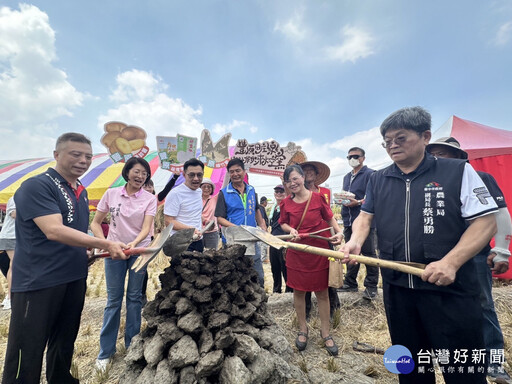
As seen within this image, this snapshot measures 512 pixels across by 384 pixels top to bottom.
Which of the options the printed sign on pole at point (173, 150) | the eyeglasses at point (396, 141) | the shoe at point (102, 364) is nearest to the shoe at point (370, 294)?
the eyeglasses at point (396, 141)

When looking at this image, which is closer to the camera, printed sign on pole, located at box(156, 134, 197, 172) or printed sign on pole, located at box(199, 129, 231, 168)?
printed sign on pole, located at box(156, 134, 197, 172)

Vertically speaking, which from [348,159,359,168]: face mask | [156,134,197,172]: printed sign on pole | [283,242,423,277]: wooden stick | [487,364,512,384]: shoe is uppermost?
[156,134,197,172]: printed sign on pole

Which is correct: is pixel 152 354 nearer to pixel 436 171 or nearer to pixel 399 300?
pixel 399 300

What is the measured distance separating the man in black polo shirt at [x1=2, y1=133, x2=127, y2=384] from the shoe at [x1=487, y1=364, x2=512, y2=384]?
3924mm

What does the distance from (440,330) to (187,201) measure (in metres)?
2.98

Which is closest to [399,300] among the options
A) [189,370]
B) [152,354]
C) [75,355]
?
[189,370]

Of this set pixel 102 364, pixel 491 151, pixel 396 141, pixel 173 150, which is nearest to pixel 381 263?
pixel 396 141

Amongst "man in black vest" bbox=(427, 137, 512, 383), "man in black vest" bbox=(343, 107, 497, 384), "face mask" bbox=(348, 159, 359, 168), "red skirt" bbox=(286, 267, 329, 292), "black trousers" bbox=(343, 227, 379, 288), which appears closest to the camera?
"man in black vest" bbox=(343, 107, 497, 384)

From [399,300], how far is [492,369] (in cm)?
191

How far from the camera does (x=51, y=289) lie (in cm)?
183

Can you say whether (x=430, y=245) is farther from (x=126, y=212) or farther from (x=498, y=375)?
(x=126, y=212)

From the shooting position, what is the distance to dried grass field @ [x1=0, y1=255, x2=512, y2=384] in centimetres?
250

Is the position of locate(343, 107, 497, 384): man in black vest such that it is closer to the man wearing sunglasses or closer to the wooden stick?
the wooden stick

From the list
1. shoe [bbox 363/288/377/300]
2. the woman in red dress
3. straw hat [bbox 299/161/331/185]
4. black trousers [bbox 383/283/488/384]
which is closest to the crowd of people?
black trousers [bbox 383/283/488/384]
